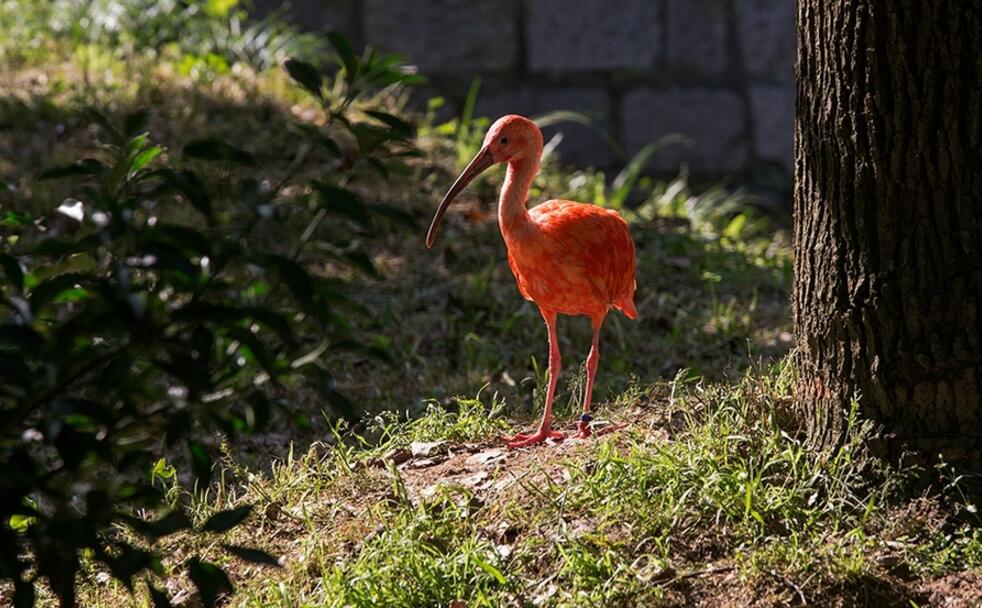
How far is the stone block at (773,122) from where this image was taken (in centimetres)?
823

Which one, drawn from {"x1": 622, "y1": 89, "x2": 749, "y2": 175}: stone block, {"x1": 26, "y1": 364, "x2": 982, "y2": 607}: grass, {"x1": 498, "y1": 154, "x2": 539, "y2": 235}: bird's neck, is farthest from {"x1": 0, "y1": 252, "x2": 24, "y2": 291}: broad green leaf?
{"x1": 622, "y1": 89, "x2": 749, "y2": 175}: stone block

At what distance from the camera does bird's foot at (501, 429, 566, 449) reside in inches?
157

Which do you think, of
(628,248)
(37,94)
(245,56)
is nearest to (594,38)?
(245,56)

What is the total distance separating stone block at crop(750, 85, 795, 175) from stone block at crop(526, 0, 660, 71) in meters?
0.73

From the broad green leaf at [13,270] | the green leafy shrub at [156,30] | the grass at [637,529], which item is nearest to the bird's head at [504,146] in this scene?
the grass at [637,529]

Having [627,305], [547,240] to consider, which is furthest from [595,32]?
[547,240]

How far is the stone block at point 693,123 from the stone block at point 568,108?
16cm

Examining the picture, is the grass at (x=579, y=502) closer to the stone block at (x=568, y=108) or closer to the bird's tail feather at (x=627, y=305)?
the bird's tail feather at (x=627, y=305)

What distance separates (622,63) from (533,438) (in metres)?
4.75

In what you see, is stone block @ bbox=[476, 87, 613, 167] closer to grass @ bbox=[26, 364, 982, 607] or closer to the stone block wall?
the stone block wall

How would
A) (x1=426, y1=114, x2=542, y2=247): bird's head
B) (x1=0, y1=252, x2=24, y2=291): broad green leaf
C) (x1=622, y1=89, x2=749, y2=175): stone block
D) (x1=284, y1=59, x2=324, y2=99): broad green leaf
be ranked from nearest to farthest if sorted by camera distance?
(x1=0, y1=252, x2=24, y2=291): broad green leaf, (x1=284, y1=59, x2=324, y2=99): broad green leaf, (x1=426, y1=114, x2=542, y2=247): bird's head, (x1=622, y1=89, x2=749, y2=175): stone block

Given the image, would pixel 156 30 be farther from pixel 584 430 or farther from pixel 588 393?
pixel 584 430

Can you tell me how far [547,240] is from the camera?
402 centimetres

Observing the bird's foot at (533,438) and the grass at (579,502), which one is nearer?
the grass at (579,502)
